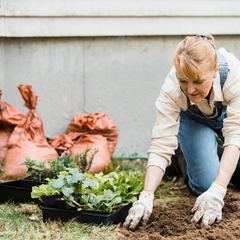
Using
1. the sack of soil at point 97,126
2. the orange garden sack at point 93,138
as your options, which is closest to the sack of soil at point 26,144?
the orange garden sack at point 93,138

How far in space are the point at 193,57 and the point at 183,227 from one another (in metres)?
0.98

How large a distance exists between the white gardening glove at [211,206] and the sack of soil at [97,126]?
175 cm

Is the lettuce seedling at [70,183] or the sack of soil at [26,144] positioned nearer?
the lettuce seedling at [70,183]

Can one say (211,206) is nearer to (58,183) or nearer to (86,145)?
(58,183)

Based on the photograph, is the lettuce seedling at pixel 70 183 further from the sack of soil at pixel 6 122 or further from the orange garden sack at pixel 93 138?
the sack of soil at pixel 6 122

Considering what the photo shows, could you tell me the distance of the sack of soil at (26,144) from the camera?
8.82ft

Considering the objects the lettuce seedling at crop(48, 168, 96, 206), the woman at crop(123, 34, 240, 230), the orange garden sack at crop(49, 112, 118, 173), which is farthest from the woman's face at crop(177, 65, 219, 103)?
A: the orange garden sack at crop(49, 112, 118, 173)

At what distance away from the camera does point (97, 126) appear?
3.19 metres
